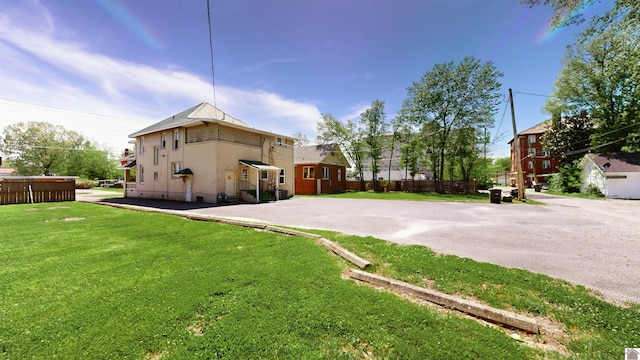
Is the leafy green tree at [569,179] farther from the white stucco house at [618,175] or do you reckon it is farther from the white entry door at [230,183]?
the white entry door at [230,183]

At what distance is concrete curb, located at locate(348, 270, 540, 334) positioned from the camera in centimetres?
257

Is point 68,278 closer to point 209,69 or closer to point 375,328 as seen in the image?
point 375,328

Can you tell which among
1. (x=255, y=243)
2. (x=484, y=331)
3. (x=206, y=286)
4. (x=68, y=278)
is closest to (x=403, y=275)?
(x=484, y=331)

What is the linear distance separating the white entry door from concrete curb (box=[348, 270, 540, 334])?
14.6 metres

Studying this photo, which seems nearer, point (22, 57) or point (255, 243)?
point (255, 243)

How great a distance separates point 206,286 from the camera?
3.40 metres

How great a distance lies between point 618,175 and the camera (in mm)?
21281

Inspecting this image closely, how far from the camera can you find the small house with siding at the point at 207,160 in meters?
16.3

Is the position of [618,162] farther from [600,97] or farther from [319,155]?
[319,155]

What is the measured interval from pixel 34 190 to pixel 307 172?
20842 mm

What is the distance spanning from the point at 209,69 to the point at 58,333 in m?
9.58

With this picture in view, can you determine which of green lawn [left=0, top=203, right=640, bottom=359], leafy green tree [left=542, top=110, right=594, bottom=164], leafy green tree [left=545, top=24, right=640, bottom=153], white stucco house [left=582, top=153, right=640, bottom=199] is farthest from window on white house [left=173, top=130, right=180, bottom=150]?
leafy green tree [left=542, top=110, right=594, bottom=164]

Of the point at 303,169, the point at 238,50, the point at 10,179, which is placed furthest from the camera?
the point at 303,169

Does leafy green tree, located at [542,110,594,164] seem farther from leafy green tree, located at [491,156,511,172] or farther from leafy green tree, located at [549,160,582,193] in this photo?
leafy green tree, located at [491,156,511,172]
